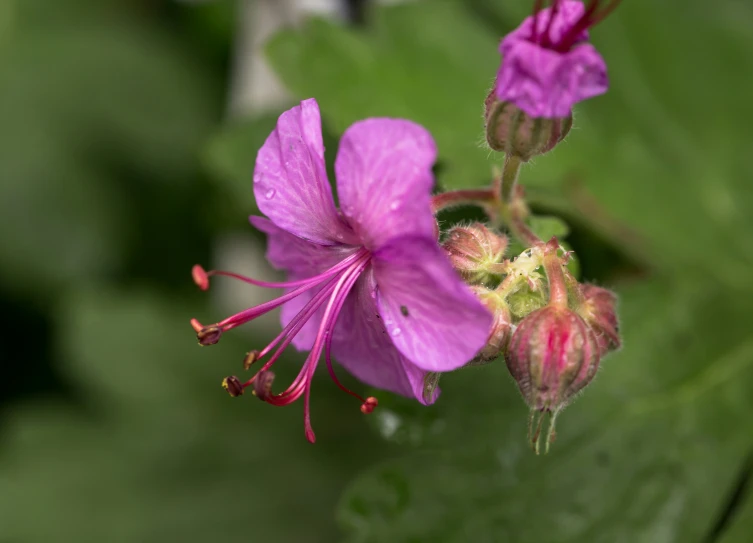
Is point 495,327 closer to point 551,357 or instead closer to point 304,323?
point 551,357

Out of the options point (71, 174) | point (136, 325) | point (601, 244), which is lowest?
point (136, 325)

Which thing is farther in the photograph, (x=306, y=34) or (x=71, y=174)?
(x=71, y=174)

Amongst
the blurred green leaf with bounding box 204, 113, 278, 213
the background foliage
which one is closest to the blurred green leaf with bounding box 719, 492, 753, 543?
the background foliage

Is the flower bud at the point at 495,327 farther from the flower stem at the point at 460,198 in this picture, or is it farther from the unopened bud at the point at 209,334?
the unopened bud at the point at 209,334

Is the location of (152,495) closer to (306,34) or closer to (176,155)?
(176,155)

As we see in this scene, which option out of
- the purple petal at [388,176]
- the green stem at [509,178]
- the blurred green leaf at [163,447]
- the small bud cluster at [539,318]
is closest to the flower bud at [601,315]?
the small bud cluster at [539,318]

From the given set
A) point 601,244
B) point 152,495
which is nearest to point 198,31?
point 152,495
